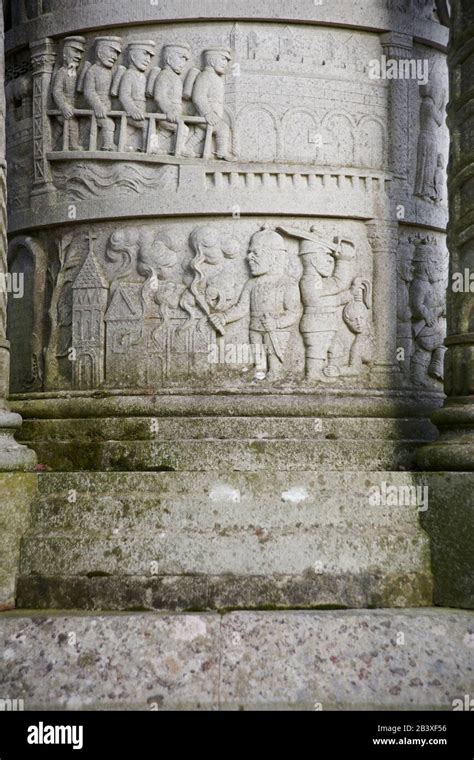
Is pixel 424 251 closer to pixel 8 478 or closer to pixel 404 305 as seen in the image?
pixel 404 305

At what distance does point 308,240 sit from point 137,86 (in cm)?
176

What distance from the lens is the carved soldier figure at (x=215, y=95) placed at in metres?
7.70

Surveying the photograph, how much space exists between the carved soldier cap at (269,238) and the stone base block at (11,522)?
7.97 ft

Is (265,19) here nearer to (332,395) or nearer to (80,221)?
(80,221)

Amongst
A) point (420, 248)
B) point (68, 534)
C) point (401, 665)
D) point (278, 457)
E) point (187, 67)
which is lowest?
point (401, 665)

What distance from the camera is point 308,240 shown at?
25.3 ft

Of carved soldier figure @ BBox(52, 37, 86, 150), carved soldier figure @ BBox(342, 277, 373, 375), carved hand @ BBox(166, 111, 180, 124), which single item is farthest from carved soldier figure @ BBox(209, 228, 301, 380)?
carved soldier figure @ BBox(52, 37, 86, 150)

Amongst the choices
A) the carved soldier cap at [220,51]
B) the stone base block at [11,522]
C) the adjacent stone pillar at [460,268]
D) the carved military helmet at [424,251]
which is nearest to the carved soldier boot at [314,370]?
the adjacent stone pillar at [460,268]

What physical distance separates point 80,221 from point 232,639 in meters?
3.61

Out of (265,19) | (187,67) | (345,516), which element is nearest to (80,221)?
(187,67)

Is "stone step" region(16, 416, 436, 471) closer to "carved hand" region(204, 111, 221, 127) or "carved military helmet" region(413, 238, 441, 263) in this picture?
"carved military helmet" region(413, 238, 441, 263)

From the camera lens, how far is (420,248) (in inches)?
327

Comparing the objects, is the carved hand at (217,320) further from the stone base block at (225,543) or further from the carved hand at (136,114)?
the carved hand at (136,114)

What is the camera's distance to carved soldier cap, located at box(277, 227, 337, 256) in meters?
7.69
